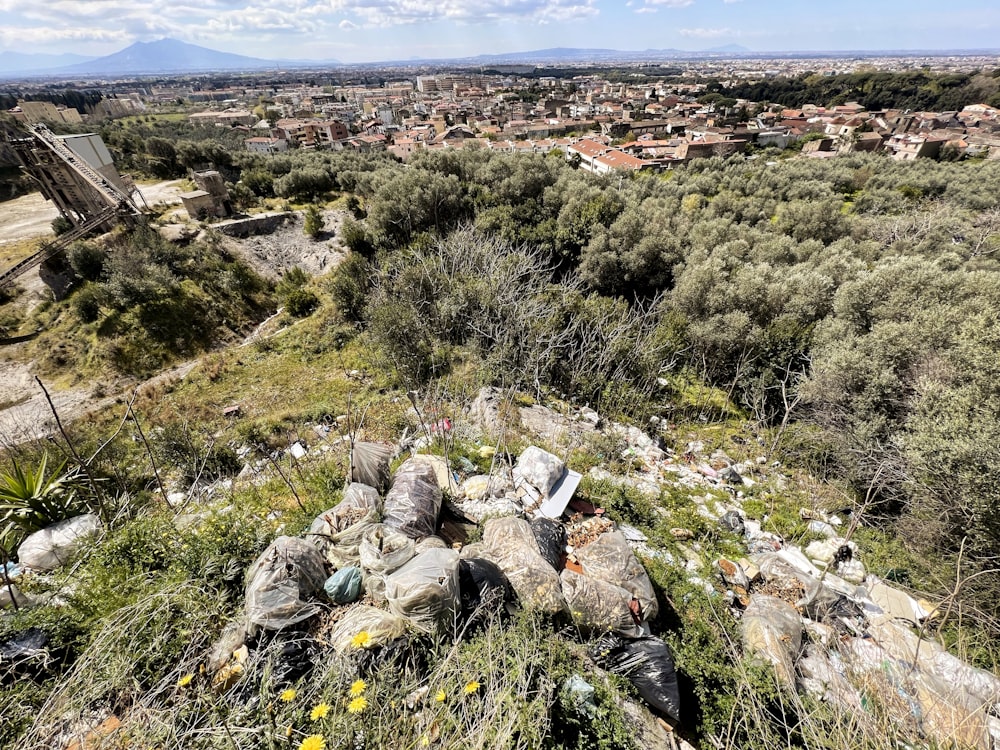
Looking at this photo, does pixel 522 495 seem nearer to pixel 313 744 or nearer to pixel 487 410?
pixel 487 410

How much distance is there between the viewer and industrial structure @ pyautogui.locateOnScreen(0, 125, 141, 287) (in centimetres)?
1415

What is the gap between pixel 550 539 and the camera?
178 inches

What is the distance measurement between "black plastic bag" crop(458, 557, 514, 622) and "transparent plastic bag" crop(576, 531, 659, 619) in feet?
3.78

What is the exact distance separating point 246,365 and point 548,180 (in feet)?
50.7

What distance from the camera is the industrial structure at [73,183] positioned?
1415 cm

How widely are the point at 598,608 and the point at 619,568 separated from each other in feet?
2.00

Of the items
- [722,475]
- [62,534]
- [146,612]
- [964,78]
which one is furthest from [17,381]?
[964,78]

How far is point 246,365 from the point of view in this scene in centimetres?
1198

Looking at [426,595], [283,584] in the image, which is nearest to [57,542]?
[283,584]

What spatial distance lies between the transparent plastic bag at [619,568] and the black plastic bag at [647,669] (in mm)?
415

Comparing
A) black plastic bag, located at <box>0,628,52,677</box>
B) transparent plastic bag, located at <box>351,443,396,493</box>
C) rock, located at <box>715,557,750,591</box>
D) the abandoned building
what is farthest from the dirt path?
rock, located at <box>715,557,750,591</box>

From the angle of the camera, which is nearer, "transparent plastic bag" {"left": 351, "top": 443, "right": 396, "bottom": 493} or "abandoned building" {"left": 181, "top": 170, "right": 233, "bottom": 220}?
"transparent plastic bag" {"left": 351, "top": 443, "right": 396, "bottom": 493}

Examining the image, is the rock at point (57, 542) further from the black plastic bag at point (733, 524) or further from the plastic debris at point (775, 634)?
the black plastic bag at point (733, 524)

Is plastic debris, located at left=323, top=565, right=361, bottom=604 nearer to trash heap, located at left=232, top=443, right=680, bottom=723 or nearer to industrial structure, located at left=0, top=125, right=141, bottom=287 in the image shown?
trash heap, located at left=232, top=443, right=680, bottom=723
